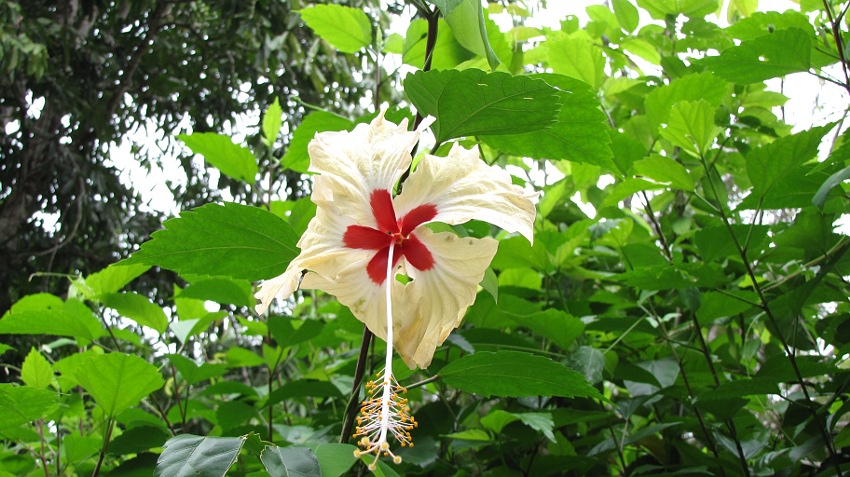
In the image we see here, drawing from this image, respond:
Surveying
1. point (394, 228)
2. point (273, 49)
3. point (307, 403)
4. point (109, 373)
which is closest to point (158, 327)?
point (109, 373)

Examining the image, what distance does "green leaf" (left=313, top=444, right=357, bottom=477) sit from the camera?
589 millimetres

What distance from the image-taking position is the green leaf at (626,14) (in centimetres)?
151

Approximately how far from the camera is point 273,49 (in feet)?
16.0

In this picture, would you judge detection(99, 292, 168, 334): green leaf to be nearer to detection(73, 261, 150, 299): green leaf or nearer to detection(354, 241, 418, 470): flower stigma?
detection(73, 261, 150, 299): green leaf

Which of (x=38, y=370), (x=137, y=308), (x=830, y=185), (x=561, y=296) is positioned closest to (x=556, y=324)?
(x=561, y=296)

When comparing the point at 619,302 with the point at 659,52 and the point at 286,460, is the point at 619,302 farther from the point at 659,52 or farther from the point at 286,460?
the point at 286,460

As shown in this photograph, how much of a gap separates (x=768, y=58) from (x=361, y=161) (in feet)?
2.34

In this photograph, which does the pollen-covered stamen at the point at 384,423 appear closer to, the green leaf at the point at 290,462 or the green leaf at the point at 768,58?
the green leaf at the point at 290,462

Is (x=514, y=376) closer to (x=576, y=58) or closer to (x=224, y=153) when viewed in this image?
(x=224, y=153)

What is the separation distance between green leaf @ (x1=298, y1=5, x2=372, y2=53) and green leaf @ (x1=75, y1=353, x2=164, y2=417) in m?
0.53

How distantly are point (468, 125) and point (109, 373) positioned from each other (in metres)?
0.52

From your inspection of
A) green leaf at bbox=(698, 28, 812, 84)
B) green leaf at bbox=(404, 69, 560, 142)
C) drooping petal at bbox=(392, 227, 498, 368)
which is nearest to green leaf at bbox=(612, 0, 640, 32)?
green leaf at bbox=(698, 28, 812, 84)

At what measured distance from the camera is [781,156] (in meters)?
0.94

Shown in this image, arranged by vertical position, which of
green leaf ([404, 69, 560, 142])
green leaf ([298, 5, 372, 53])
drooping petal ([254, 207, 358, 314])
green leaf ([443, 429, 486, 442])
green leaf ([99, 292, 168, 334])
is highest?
green leaf ([298, 5, 372, 53])
